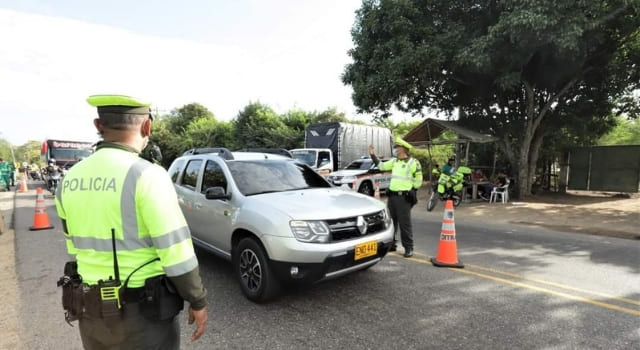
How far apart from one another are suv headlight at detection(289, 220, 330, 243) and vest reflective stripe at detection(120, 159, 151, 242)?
1.91 meters

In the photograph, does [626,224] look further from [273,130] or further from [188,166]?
[273,130]

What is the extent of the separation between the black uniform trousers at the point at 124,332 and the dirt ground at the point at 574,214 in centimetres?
898

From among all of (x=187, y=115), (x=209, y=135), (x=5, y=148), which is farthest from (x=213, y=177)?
(x=5, y=148)

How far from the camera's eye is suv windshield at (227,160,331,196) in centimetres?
422

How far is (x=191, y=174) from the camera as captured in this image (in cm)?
511

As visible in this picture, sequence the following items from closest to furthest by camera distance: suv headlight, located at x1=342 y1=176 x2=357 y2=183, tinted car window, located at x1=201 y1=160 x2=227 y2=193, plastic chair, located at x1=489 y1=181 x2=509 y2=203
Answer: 1. tinted car window, located at x1=201 y1=160 x2=227 y2=193
2. plastic chair, located at x1=489 y1=181 x2=509 y2=203
3. suv headlight, located at x1=342 y1=176 x2=357 y2=183

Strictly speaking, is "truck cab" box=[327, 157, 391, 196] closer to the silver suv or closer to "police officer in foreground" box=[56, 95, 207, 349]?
the silver suv

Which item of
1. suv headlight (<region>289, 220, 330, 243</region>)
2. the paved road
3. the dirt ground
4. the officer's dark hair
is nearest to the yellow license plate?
suv headlight (<region>289, 220, 330, 243</region>)

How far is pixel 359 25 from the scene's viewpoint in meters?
13.0

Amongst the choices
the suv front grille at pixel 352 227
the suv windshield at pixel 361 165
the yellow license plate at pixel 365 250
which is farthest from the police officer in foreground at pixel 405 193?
the suv windshield at pixel 361 165

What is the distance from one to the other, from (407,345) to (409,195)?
274cm

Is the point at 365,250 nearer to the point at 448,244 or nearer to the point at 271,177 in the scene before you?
the point at 271,177

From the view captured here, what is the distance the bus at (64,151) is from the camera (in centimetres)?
1952

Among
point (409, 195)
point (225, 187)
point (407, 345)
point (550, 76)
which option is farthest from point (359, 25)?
point (407, 345)
